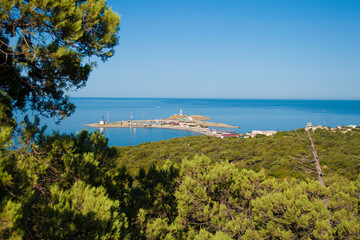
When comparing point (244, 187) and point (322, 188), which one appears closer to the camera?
point (322, 188)

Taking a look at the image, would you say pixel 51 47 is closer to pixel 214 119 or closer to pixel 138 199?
pixel 138 199

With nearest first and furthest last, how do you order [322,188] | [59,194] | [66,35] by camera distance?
[59,194], [66,35], [322,188]

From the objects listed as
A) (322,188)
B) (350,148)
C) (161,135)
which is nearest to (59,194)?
(322,188)

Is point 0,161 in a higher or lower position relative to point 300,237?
higher

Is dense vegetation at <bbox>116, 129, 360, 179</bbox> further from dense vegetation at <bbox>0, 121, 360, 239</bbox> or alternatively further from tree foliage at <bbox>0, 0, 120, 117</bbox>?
tree foliage at <bbox>0, 0, 120, 117</bbox>

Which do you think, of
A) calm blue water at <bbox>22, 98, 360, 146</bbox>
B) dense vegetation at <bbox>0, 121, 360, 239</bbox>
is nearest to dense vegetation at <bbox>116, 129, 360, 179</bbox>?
dense vegetation at <bbox>0, 121, 360, 239</bbox>

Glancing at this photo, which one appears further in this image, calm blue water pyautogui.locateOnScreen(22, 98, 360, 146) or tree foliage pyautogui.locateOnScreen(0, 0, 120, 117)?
calm blue water pyautogui.locateOnScreen(22, 98, 360, 146)

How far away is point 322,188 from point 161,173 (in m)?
3.32

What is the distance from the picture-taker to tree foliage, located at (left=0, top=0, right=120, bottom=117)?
2527 millimetres

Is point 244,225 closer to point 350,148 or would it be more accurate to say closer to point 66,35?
point 66,35

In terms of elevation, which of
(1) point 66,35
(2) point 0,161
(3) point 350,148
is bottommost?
(3) point 350,148

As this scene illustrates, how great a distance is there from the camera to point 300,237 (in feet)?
12.5

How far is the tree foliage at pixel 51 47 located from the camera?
8.29ft

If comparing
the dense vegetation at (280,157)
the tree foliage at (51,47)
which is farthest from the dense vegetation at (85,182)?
the dense vegetation at (280,157)
